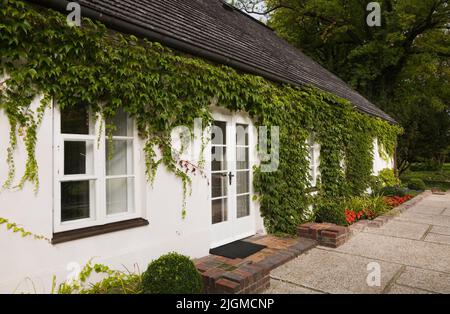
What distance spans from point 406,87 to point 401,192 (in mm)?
14732

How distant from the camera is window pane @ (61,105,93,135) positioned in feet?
11.5

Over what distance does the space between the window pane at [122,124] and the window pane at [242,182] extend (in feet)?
8.02

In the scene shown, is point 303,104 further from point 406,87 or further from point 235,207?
point 406,87

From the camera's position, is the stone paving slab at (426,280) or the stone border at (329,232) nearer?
the stone paving slab at (426,280)

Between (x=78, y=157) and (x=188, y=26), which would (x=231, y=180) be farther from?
(x=188, y=26)

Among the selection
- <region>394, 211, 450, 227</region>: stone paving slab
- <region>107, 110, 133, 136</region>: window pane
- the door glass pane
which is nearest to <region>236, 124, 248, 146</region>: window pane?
the door glass pane

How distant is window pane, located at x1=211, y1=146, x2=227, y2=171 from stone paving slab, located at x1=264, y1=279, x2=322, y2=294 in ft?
7.23

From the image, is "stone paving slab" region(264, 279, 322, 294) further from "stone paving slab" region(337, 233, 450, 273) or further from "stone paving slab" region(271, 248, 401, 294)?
"stone paving slab" region(337, 233, 450, 273)

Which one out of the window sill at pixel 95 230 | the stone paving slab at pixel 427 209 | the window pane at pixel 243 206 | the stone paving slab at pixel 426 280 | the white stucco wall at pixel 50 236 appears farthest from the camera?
the stone paving slab at pixel 427 209

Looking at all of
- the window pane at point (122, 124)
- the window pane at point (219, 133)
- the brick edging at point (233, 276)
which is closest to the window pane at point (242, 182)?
the window pane at point (219, 133)

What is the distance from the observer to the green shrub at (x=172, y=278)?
314 cm

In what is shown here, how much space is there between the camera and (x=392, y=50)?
1753cm

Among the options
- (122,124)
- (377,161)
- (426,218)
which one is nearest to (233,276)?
(122,124)

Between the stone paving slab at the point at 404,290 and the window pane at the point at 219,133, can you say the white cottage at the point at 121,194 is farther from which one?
the stone paving slab at the point at 404,290
